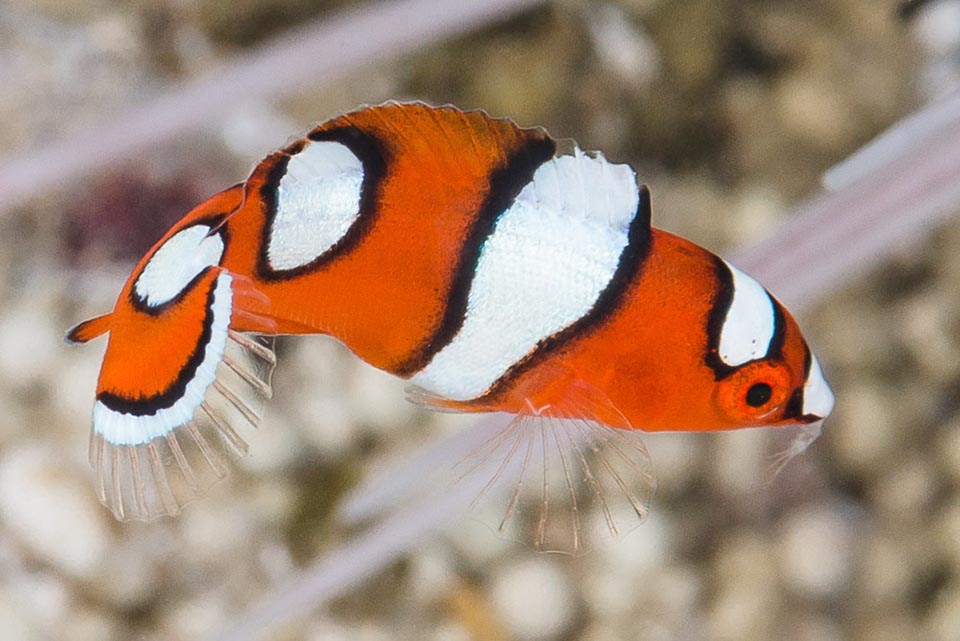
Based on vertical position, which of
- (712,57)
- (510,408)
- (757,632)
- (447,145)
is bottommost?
(757,632)

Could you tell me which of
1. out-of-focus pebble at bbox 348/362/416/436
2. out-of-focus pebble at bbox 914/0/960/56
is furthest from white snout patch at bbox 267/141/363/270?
out-of-focus pebble at bbox 914/0/960/56

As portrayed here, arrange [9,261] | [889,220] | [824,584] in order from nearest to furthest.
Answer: [889,220] < [824,584] < [9,261]

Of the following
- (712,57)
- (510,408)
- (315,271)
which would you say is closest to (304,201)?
(315,271)

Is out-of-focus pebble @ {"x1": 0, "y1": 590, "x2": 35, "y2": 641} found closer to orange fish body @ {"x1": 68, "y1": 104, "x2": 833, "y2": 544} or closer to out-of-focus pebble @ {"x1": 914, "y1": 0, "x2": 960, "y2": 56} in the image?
orange fish body @ {"x1": 68, "y1": 104, "x2": 833, "y2": 544}

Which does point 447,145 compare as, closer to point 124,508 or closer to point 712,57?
point 124,508

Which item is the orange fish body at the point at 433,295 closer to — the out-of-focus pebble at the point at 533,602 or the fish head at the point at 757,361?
the fish head at the point at 757,361

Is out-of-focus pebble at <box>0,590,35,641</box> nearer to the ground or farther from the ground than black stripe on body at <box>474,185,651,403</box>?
nearer to the ground

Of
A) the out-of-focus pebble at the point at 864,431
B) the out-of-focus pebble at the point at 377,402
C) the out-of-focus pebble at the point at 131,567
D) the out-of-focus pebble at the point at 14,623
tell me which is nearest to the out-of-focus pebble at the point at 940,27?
the out-of-focus pebble at the point at 864,431
